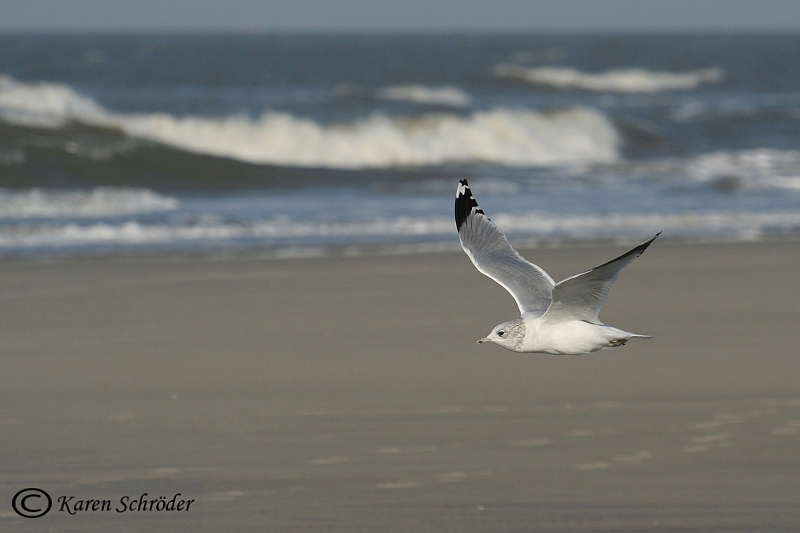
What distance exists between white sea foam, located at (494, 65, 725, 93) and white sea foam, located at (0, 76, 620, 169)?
27676 millimetres

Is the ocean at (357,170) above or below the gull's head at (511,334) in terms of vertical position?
above

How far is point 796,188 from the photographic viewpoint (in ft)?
50.9

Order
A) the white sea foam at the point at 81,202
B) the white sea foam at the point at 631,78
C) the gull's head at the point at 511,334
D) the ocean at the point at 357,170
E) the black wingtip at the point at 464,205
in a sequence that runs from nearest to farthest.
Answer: the gull's head at the point at 511,334 < the black wingtip at the point at 464,205 < the ocean at the point at 357,170 < the white sea foam at the point at 81,202 < the white sea foam at the point at 631,78

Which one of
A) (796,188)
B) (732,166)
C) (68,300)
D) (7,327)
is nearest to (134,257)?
(68,300)

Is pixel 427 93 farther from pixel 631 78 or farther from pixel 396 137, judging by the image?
pixel 631 78

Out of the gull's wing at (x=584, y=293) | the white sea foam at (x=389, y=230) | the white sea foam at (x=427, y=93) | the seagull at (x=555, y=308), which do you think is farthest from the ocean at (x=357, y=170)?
the gull's wing at (x=584, y=293)

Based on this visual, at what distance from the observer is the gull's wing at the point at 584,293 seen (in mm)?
4711

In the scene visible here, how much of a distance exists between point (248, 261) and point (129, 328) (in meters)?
2.48

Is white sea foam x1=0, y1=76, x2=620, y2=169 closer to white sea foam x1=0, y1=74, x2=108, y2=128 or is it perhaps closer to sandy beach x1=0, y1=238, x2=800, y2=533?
white sea foam x1=0, y1=74, x2=108, y2=128

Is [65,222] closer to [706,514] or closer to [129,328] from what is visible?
[129,328]

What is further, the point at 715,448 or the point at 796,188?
the point at 796,188

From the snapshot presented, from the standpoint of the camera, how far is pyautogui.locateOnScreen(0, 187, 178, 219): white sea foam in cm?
1331

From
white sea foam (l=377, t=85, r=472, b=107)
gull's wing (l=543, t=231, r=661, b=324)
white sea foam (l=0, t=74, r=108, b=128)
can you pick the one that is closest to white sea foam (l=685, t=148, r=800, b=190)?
gull's wing (l=543, t=231, r=661, b=324)

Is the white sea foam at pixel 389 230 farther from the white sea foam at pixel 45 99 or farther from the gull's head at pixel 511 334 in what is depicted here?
the white sea foam at pixel 45 99
